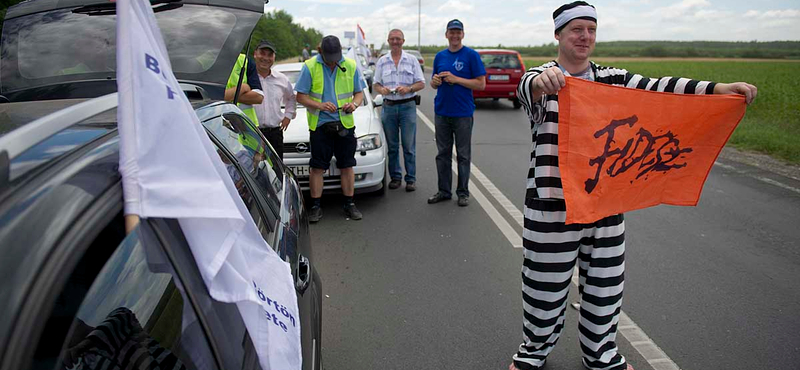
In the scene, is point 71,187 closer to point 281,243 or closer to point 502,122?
point 281,243

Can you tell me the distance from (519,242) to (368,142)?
203 cm

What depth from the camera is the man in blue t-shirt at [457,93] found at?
227 inches

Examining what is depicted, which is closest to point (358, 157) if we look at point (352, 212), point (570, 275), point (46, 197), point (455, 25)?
point (352, 212)

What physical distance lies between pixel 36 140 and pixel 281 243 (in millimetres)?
1077

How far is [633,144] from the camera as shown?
8.03 ft

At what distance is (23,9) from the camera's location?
10.2ft

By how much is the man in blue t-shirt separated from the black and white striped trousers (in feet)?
10.8

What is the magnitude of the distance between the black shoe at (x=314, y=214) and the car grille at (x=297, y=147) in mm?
644

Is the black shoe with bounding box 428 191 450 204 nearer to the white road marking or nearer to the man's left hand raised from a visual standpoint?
the white road marking

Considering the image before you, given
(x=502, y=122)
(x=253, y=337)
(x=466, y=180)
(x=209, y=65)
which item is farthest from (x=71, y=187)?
(x=502, y=122)

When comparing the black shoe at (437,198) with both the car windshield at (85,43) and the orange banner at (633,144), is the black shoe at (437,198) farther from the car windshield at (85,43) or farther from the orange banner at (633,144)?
the orange banner at (633,144)

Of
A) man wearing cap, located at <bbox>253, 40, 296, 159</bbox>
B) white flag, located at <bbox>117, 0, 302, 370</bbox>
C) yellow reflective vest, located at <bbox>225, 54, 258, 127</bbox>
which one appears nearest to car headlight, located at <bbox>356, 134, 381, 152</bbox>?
man wearing cap, located at <bbox>253, 40, 296, 159</bbox>

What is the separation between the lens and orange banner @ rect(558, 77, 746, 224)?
2.34 metres

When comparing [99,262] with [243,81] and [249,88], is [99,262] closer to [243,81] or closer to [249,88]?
[249,88]
